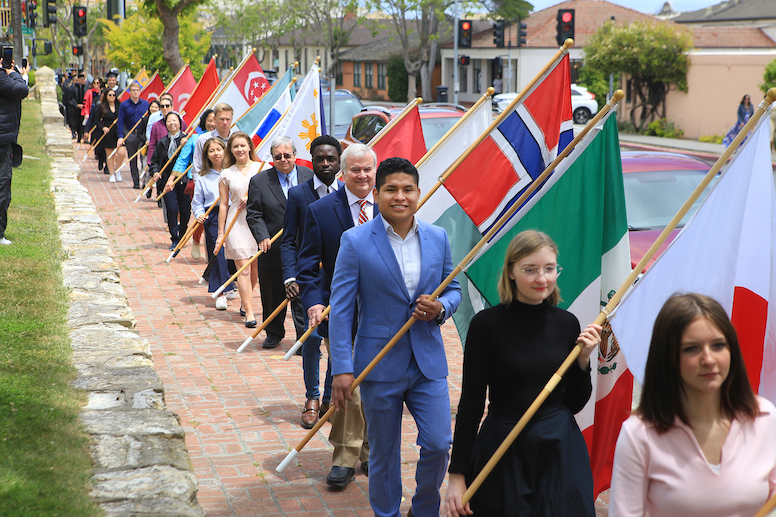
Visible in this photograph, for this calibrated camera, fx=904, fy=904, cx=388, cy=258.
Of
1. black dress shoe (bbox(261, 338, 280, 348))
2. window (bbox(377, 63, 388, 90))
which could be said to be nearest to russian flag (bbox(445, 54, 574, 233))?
black dress shoe (bbox(261, 338, 280, 348))

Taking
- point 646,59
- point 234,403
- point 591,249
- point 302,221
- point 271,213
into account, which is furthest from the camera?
point 646,59

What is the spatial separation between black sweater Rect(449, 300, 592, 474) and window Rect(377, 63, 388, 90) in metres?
69.6

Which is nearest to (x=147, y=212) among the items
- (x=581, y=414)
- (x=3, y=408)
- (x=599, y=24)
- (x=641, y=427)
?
(x=3, y=408)

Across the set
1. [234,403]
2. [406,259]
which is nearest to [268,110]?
[234,403]

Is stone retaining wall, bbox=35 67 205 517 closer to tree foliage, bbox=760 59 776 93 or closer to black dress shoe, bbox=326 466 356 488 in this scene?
black dress shoe, bbox=326 466 356 488

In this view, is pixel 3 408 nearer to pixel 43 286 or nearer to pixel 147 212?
pixel 43 286

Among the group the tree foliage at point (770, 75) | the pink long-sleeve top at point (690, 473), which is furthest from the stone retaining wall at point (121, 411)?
the tree foliage at point (770, 75)

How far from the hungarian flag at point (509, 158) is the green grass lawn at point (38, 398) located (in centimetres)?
255

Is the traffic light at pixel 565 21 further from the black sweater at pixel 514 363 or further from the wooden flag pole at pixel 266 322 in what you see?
the black sweater at pixel 514 363

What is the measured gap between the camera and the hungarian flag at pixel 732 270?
3865 millimetres

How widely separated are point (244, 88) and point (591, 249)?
11.1m

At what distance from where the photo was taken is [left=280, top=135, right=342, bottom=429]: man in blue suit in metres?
6.34

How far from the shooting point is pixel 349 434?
5.42m

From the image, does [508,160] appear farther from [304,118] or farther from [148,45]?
[148,45]
